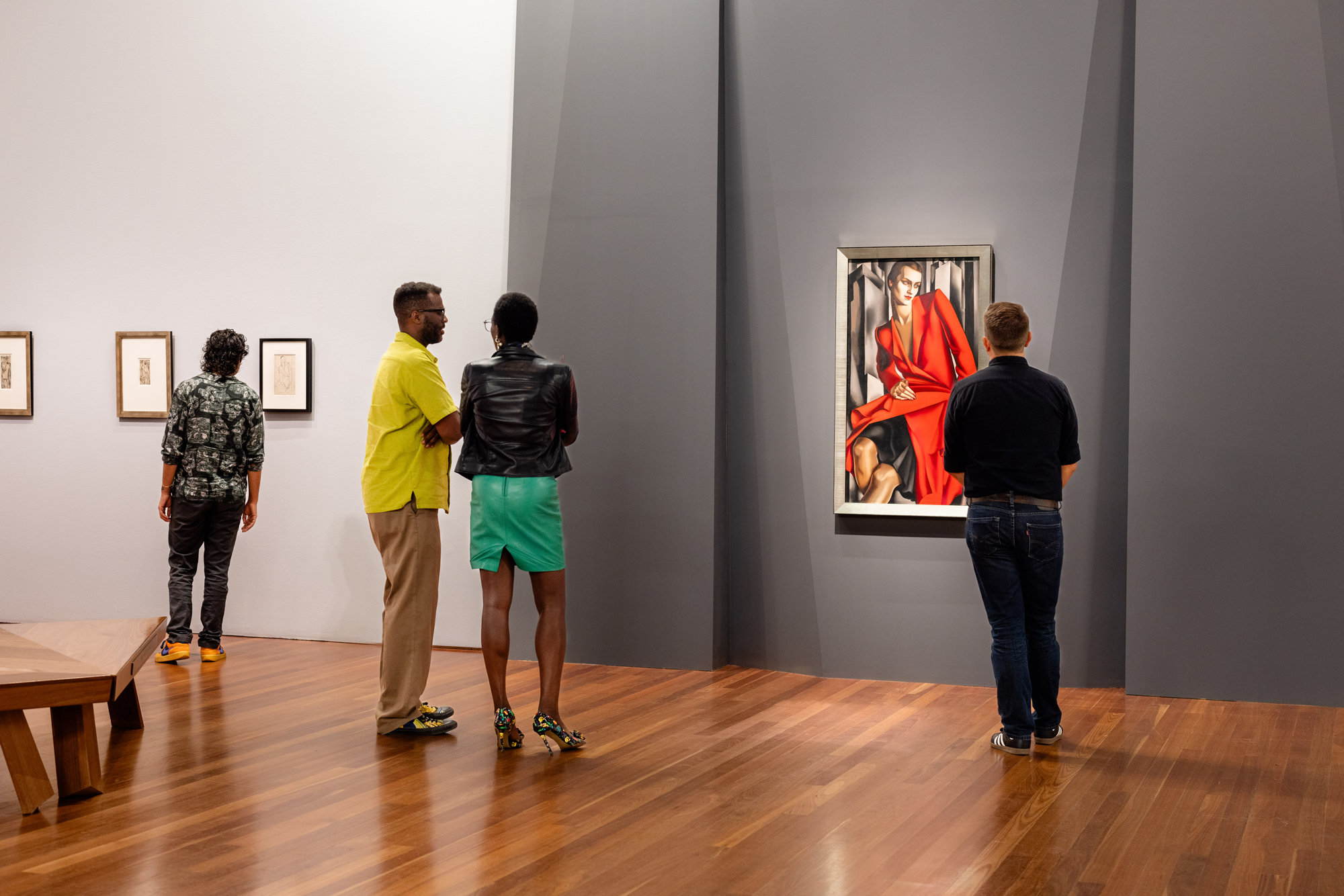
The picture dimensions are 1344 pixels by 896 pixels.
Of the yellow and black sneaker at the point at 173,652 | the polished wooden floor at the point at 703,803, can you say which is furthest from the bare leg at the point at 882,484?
the yellow and black sneaker at the point at 173,652

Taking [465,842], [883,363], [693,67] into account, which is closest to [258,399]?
[693,67]

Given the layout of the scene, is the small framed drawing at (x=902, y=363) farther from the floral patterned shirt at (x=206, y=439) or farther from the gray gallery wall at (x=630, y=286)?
the floral patterned shirt at (x=206, y=439)

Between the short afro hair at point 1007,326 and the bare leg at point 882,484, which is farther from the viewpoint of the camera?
the bare leg at point 882,484

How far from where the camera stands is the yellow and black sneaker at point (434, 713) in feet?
14.3

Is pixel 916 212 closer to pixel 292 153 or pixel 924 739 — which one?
pixel 924 739

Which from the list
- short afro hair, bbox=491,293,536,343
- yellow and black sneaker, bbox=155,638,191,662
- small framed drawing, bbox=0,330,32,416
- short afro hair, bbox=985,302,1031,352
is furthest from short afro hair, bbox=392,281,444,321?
small framed drawing, bbox=0,330,32,416

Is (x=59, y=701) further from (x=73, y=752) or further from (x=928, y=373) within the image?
(x=928, y=373)

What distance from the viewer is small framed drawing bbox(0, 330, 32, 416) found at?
7070mm

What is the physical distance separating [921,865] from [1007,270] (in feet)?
11.0

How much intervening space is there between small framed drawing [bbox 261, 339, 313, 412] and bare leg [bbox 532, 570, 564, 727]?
3.04 m

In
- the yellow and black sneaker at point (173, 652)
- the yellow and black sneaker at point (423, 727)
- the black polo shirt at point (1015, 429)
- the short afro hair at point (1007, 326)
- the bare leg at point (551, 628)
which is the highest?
the short afro hair at point (1007, 326)

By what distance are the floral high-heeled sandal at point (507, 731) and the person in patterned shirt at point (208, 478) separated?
2599 millimetres

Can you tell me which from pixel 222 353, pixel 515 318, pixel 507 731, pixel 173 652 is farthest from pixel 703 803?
pixel 222 353

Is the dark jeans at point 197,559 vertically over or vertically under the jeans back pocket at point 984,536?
under
